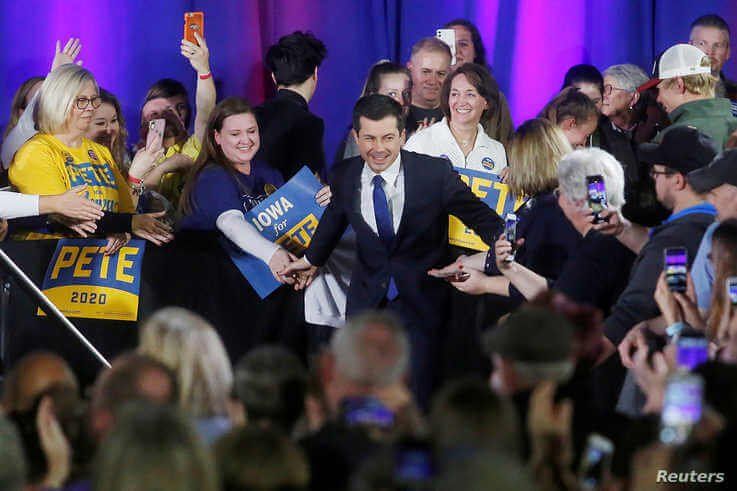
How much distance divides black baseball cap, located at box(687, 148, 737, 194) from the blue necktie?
1.51m

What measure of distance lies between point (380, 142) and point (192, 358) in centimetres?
282

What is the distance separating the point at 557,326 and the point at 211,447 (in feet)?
3.21

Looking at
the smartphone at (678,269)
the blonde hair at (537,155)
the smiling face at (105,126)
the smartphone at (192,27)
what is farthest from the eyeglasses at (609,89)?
the smartphone at (678,269)

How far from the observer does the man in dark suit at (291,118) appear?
7.92 metres

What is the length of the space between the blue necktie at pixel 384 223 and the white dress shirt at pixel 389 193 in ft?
0.07

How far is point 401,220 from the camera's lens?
253 inches

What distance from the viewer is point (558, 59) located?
32.3ft

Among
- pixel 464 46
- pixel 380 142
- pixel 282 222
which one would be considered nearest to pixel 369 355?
pixel 380 142

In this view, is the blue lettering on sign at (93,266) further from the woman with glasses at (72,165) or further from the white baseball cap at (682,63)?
the white baseball cap at (682,63)

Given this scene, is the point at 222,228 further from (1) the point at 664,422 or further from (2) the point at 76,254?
(1) the point at 664,422

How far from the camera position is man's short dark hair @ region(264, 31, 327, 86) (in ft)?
27.3

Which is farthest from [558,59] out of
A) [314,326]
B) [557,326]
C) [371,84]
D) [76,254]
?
[557,326]

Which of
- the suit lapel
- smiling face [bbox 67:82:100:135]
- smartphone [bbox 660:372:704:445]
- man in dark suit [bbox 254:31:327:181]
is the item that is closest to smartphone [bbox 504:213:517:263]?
the suit lapel

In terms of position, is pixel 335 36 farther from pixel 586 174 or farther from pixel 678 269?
pixel 678 269
